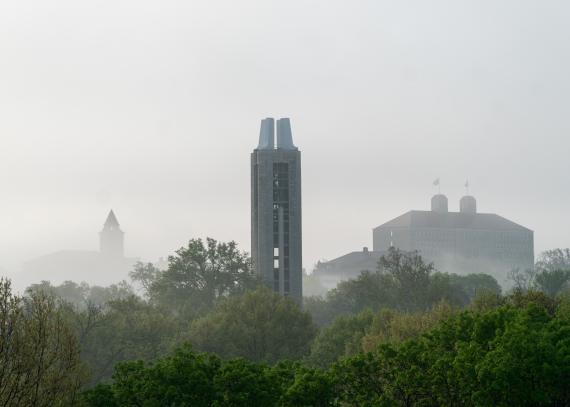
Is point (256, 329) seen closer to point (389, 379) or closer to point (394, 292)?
point (394, 292)

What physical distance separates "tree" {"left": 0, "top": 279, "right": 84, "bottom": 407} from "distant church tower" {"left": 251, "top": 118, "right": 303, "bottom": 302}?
Answer: 77.8 m

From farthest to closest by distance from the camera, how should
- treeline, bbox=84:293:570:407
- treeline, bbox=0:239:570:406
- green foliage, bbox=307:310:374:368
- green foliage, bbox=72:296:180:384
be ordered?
1. green foliage, bbox=72:296:180:384
2. green foliage, bbox=307:310:374:368
3. treeline, bbox=84:293:570:407
4. treeline, bbox=0:239:570:406

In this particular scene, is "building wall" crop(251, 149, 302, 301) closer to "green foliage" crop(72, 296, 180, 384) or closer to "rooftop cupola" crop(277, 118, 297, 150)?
"rooftop cupola" crop(277, 118, 297, 150)

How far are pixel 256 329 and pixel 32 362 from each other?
5136 centimetres

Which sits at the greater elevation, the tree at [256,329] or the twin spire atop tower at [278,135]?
the twin spire atop tower at [278,135]

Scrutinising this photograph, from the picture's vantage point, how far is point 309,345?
92188 mm

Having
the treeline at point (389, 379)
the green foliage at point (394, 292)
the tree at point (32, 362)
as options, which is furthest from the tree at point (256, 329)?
the tree at point (32, 362)

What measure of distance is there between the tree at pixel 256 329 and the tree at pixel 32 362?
4440 centimetres

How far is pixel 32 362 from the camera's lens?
1651 inches

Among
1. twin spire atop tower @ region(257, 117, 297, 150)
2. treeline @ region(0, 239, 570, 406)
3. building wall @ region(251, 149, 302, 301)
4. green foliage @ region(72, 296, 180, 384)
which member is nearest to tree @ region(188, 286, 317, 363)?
treeline @ region(0, 239, 570, 406)

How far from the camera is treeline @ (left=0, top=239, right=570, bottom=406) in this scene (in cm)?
4484

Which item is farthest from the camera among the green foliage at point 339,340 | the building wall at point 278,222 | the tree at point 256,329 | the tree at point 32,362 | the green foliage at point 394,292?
the building wall at point 278,222

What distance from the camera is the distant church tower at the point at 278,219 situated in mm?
122250

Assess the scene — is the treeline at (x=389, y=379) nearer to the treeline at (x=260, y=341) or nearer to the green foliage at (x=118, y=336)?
the treeline at (x=260, y=341)
